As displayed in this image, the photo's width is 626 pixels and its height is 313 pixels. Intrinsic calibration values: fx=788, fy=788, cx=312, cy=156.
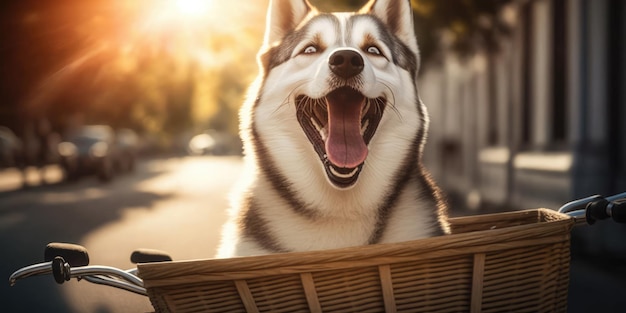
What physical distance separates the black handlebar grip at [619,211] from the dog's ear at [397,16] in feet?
3.31

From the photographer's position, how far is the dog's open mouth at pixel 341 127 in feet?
8.80

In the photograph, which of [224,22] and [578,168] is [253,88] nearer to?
[224,22]

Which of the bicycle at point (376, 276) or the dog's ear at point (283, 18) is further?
the dog's ear at point (283, 18)

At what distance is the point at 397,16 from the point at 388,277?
4.45 feet

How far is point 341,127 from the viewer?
108 inches

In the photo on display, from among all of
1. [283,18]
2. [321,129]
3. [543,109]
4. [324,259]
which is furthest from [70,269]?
[543,109]

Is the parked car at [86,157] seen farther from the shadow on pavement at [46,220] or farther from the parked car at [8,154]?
the parked car at [8,154]

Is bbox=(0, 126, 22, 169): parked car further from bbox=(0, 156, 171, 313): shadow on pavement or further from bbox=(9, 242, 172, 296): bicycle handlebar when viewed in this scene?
bbox=(9, 242, 172, 296): bicycle handlebar

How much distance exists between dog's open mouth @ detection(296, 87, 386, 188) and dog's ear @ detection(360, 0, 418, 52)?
1.28 ft

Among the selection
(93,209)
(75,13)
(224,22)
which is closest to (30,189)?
(93,209)

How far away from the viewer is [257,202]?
3068 millimetres

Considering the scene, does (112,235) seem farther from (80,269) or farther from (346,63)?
(80,269)

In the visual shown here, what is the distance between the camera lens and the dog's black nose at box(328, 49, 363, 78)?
269cm

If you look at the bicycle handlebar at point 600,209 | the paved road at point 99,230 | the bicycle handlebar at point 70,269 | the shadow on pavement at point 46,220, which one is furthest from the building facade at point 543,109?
the bicycle handlebar at point 70,269
